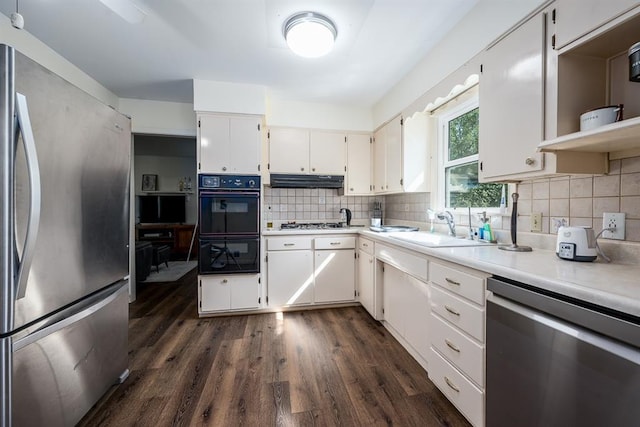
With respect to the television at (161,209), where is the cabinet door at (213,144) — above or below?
above

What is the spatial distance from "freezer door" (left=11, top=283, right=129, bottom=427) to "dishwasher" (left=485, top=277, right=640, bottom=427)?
1938 millimetres

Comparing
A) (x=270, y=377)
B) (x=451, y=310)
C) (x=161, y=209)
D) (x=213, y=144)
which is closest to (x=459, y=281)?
(x=451, y=310)

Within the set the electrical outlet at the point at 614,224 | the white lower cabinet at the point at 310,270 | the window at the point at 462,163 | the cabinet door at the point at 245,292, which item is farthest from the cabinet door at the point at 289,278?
the electrical outlet at the point at 614,224

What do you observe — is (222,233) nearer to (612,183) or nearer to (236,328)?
(236,328)

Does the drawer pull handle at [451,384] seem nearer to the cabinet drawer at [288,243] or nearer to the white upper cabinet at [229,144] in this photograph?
the cabinet drawer at [288,243]

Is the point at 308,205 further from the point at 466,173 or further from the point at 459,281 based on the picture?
the point at 459,281

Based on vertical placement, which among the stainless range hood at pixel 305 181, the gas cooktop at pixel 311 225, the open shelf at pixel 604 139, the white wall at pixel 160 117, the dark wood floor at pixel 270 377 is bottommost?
the dark wood floor at pixel 270 377

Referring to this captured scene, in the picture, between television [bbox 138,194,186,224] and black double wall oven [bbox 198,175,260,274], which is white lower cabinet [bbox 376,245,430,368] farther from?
television [bbox 138,194,186,224]

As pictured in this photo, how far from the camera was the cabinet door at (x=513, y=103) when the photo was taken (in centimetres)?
129

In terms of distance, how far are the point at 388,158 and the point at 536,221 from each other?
1674 mm

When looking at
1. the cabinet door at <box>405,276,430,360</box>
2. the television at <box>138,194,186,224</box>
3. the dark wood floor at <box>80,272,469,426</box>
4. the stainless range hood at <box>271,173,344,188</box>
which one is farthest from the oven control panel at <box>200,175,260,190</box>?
the television at <box>138,194,186,224</box>

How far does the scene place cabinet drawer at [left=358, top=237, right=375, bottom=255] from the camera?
104 inches

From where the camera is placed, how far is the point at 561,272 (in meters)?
1.02

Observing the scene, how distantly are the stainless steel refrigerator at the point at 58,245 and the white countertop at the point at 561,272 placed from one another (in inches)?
74.5
